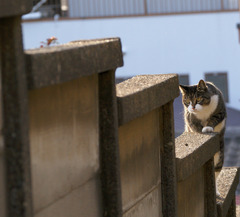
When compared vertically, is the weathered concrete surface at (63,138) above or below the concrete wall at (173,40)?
above

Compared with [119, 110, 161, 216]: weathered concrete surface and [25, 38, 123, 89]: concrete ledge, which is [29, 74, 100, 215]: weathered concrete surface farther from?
[119, 110, 161, 216]: weathered concrete surface

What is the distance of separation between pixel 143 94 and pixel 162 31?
58.0 ft

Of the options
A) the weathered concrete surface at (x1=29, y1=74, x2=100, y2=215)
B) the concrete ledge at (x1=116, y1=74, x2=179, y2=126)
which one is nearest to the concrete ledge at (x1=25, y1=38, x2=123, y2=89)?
the weathered concrete surface at (x1=29, y1=74, x2=100, y2=215)

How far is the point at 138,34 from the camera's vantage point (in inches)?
817

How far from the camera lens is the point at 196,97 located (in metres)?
6.26

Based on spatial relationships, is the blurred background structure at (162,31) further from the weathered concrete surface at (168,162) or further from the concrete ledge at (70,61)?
the concrete ledge at (70,61)

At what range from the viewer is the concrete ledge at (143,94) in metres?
2.76

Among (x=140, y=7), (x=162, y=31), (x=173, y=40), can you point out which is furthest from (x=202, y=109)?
(x=140, y=7)

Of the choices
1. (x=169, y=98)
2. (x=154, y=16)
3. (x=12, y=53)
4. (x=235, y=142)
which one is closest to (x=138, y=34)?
(x=154, y=16)

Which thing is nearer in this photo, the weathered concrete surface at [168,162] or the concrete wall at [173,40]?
the weathered concrete surface at [168,162]

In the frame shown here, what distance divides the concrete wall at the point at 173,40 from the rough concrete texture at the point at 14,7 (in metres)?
18.0

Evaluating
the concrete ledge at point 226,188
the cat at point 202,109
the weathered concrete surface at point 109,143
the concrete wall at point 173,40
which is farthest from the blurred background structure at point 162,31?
the weathered concrete surface at point 109,143

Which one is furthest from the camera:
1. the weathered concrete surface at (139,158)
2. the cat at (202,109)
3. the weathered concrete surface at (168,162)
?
the cat at (202,109)

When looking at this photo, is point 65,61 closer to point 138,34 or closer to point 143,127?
point 143,127
